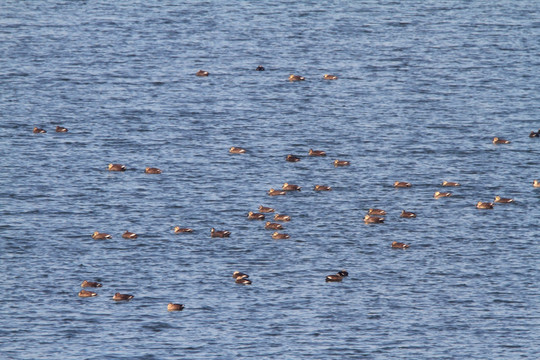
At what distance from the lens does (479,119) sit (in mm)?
80812

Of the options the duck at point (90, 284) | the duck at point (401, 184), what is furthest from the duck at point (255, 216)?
the duck at point (90, 284)

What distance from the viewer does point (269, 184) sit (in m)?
68.1

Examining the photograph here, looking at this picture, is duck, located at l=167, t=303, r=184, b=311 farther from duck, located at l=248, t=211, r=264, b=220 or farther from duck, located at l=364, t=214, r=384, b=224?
duck, located at l=364, t=214, r=384, b=224

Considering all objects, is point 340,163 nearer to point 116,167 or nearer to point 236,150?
point 236,150

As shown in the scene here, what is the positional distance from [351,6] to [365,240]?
61938mm

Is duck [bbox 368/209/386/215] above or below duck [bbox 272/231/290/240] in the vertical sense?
above

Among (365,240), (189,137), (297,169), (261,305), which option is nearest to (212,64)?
(189,137)

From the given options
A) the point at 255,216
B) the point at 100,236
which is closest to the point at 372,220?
the point at 255,216

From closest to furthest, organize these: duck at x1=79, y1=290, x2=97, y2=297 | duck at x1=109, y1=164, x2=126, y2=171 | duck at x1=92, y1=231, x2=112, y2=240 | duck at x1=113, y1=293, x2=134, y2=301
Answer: duck at x1=113, y1=293, x2=134, y2=301
duck at x1=79, y1=290, x2=97, y2=297
duck at x1=92, y1=231, x2=112, y2=240
duck at x1=109, y1=164, x2=126, y2=171

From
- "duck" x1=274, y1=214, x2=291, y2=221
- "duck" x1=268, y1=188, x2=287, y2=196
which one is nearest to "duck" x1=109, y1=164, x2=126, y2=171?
"duck" x1=268, y1=188, x2=287, y2=196

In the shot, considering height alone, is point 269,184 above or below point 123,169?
below

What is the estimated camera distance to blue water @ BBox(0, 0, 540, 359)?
50531 millimetres

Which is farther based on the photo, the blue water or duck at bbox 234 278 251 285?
duck at bbox 234 278 251 285

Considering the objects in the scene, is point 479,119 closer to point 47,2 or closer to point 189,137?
point 189,137
